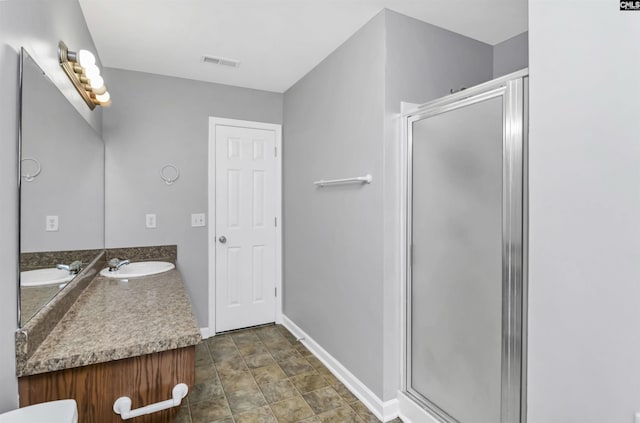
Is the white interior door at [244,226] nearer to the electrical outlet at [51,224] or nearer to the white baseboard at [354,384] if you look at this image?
the white baseboard at [354,384]

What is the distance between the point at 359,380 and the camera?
2170 mm

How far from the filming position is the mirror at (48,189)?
1.11m

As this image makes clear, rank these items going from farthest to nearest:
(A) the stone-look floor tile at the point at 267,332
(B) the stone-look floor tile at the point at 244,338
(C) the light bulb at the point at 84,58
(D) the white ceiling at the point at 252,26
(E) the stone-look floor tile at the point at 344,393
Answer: (A) the stone-look floor tile at the point at 267,332 < (B) the stone-look floor tile at the point at 244,338 < (E) the stone-look floor tile at the point at 344,393 < (D) the white ceiling at the point at 252,26 < (C) the light bulb at the point at 84,58

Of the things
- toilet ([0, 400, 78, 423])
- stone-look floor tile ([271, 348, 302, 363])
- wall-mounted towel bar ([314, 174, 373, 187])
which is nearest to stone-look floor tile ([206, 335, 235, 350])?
stone-look floor tile ([271, 348, 302, 363])

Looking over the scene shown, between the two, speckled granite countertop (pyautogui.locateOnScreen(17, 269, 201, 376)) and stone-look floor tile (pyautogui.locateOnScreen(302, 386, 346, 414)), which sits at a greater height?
speckled granite countertop (pyautogui.locateOnScreen(17, 269, 201, 376))

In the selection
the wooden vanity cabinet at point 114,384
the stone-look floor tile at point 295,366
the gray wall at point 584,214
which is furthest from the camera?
the stone-look floor tile at point 295,366

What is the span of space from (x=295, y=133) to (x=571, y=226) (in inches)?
95.7

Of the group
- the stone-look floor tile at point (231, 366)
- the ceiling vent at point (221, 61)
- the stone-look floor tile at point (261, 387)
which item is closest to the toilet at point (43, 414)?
the stone-look floor tile at point (261, 387)

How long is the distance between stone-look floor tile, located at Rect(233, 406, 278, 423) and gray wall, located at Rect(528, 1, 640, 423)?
139 cm

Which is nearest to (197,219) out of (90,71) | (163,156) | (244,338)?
(163,156)

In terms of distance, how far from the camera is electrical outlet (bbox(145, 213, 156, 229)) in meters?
2.85

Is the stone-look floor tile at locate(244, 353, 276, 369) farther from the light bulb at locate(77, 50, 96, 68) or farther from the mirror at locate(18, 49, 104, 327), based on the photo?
the light bulb at locate(77, 50, 96, 68)

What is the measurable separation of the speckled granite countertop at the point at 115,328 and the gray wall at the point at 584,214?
50.4 inches

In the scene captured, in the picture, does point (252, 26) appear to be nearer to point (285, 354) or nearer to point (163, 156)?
point (163, 156)
